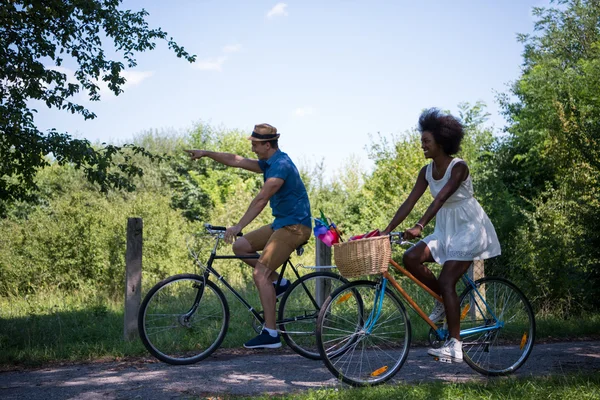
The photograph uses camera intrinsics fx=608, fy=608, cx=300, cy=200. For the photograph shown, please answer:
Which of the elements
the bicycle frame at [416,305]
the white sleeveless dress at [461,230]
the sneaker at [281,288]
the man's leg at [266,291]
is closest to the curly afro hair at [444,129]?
the white sleeveless dress at [461,230]

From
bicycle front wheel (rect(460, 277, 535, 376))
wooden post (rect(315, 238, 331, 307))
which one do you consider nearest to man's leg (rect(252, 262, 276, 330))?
wooden post (rect(315, 238, 331, 307))

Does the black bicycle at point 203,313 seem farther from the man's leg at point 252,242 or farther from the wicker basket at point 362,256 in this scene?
the wicker basket at point 362,256

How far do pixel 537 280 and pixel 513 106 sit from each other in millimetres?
25722

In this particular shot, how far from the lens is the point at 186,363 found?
604 centimetres

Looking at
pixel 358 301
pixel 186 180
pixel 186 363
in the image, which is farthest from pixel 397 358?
pixel 186 180

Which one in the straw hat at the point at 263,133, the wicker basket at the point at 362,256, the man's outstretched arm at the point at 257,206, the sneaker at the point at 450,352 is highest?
the straw hat at the point at 263,133

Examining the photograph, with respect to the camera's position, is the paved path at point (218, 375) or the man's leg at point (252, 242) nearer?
the paved path at point (218, 375)

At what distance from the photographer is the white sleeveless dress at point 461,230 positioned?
5309mm

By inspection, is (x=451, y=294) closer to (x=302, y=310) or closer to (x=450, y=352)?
(x=450, y=352)

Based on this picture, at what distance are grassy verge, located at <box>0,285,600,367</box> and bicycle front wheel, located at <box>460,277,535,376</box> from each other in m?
1.44

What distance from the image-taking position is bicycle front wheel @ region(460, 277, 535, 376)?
5605mm

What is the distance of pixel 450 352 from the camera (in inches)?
203

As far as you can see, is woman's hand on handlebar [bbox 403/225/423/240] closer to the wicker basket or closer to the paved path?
the wicker basket

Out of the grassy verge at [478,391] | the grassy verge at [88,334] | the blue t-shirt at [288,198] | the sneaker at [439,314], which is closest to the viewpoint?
the grassy verge at [478,391]
